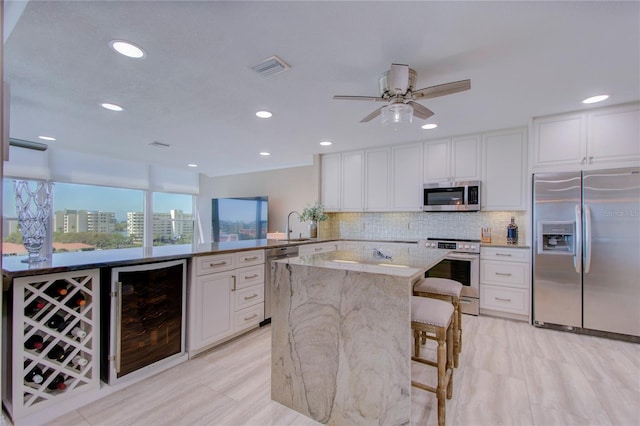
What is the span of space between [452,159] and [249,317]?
3349 mm

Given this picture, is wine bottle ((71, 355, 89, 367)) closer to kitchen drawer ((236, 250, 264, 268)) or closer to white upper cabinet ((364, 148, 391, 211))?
kitchen drawer ((236, 250, 264, 268))

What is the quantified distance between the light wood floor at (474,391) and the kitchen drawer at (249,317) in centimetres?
20

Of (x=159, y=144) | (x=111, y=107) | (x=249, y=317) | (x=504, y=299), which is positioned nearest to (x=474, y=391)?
(x=504, y=299)

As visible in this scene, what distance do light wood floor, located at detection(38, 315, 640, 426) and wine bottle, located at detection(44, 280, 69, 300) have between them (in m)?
0.75

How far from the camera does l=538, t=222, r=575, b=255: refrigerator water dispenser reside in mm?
3113

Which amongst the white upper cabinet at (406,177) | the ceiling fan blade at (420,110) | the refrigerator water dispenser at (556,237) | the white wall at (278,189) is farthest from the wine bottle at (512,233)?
the white wall at (278,189)

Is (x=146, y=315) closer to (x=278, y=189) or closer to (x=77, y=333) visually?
(x=77, y=333)

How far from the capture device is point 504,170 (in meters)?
3.76

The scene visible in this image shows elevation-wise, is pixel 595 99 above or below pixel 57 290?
above

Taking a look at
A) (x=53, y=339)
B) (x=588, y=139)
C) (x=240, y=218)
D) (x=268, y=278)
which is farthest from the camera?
(x=240, y=218)

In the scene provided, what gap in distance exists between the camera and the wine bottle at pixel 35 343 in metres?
1.76

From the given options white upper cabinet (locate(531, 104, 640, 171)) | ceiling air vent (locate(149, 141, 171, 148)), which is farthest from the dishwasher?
white upper cabinet (locate(531, 104, 640, 171))

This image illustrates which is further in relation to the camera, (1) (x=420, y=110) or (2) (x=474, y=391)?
(1) (x=420, y=110)

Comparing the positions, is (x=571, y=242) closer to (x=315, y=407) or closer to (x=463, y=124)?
(x=463, y=124)
